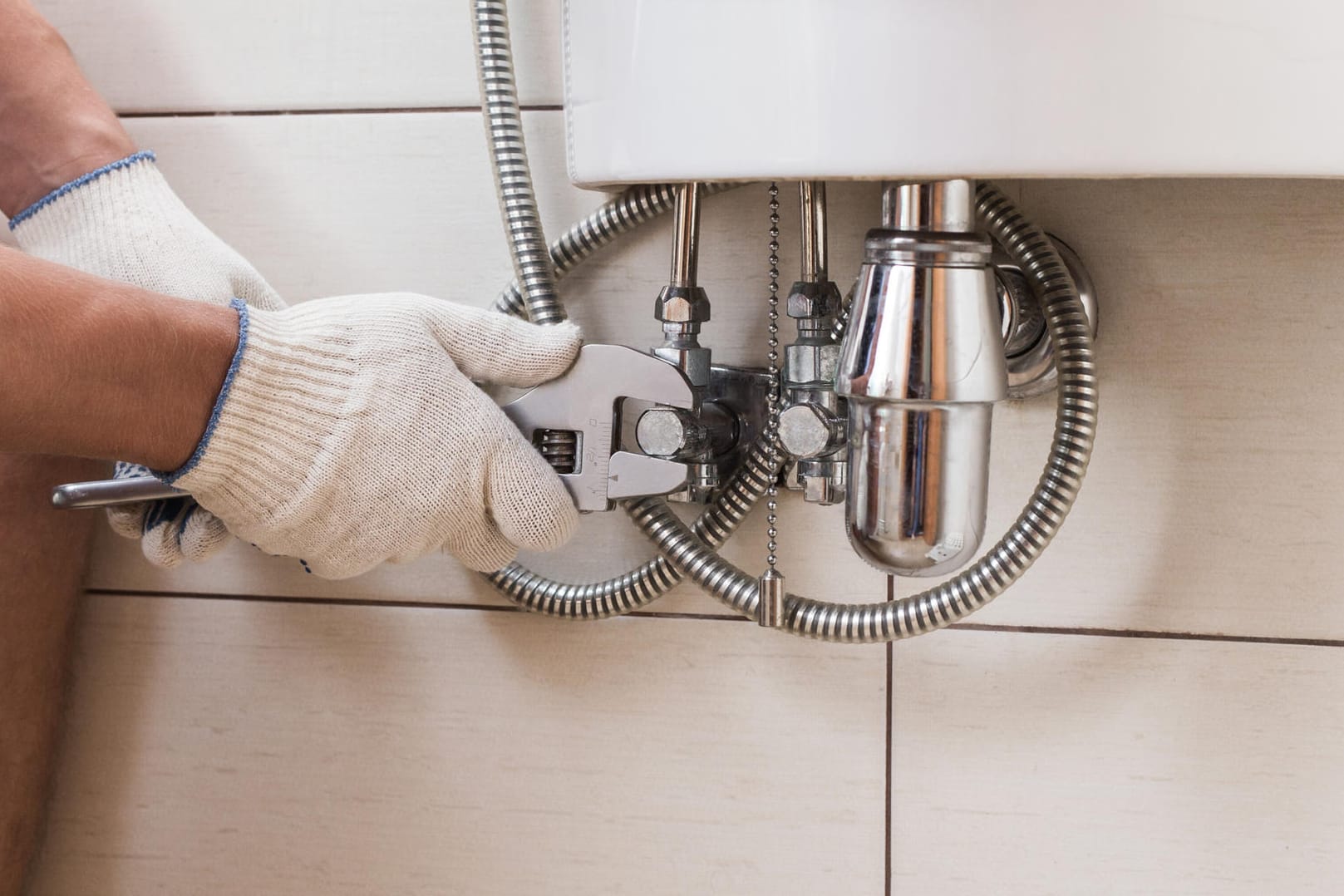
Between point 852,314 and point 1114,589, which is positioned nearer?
point 852,314

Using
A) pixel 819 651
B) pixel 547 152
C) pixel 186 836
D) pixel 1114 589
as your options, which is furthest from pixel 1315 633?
pixel 186 836

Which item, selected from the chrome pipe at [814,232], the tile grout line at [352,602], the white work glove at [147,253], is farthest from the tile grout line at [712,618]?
the chrome pipe at [814,232]

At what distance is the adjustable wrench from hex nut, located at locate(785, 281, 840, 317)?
0.07 metres

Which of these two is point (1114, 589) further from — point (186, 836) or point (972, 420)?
point (186, 836)

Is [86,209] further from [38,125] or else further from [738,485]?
[738,485]

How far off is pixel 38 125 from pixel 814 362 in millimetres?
466

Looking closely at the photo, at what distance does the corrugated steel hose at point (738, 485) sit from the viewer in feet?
1.62

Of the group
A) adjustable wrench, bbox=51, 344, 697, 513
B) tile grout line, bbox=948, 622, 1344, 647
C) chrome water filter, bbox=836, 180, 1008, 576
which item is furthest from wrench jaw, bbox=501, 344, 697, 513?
tile grout line, bbox=948, 622, 1344, 647

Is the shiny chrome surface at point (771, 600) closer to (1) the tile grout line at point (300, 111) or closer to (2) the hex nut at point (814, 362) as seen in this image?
(2) the hex nut at point (814, 362)

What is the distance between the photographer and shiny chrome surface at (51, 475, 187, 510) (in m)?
0.49

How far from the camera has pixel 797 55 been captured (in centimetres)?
36

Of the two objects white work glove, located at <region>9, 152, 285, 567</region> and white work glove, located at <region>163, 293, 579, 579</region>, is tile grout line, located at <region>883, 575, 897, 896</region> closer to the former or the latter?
white work glove, located at <region>163, 293, 579, 579</region>

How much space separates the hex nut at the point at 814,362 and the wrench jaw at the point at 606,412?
2.4 inches

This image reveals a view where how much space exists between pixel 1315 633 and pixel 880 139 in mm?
413
